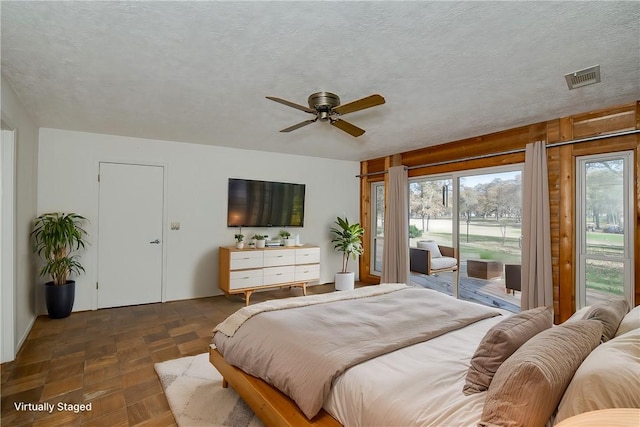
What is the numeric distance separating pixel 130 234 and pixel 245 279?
5.59 feet

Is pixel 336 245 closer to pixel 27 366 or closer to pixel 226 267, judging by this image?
pixel 226 267

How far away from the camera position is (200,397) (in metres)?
2.29

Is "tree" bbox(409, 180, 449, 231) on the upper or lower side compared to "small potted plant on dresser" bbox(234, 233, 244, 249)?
upper

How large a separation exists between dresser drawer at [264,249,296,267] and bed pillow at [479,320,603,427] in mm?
3840

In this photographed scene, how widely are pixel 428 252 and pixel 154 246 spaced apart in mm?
4045

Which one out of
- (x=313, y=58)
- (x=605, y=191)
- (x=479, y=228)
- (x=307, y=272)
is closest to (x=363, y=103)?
(x=313, y=58)

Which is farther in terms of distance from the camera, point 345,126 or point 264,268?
point 264,268

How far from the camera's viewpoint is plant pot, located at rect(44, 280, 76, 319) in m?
3.77

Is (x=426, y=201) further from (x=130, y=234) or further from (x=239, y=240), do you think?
(x=130, y=234)

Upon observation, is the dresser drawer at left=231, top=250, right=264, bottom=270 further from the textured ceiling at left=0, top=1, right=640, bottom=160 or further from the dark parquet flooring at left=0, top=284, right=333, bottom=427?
the textured ceiling at left=0, top=1, right=640, bottom=160

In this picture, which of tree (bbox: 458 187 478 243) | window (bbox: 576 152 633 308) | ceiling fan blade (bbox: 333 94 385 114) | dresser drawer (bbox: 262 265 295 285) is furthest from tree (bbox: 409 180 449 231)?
ceiling fan blade (bbox: 333 94 385 114)

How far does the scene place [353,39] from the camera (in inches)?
77.0

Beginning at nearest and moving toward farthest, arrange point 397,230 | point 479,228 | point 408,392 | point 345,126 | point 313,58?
point 408,392 < point 313,58 < point 345,126 < point 479,228 < point 397,230

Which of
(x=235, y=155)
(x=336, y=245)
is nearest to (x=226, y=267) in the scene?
(x=235, y=155)
